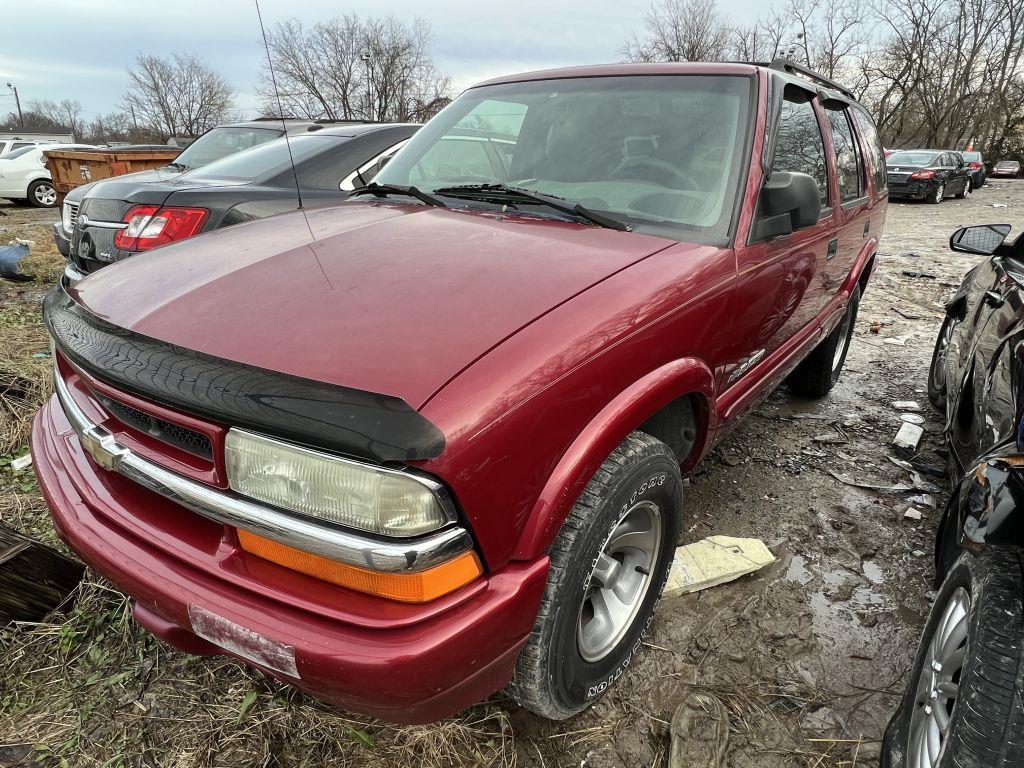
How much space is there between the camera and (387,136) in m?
4.75

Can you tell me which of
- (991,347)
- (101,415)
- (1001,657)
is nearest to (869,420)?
(991,347)

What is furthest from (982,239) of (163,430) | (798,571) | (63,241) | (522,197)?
(63,241)

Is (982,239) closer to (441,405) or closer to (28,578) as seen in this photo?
(441,405)

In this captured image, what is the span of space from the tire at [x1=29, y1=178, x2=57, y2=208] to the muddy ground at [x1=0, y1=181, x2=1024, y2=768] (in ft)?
46.3

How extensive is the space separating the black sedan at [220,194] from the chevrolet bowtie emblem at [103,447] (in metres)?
1.96

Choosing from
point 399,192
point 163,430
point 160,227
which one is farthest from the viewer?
point 160,227

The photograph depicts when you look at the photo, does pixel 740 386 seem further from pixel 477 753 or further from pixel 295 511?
pixel 295 511

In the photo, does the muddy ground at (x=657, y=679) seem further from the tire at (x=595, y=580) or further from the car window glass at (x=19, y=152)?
the car window glass at (x=19, y=152)

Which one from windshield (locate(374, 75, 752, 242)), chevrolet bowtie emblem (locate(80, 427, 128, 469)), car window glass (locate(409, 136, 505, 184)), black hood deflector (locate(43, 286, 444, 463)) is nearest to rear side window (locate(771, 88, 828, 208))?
windshield (locate(374, 75, 752, 242))

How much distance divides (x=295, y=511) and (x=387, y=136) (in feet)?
13.7

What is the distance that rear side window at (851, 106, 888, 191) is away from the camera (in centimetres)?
382

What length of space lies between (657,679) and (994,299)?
88.0 inches

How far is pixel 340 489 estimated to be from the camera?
120 centimetres

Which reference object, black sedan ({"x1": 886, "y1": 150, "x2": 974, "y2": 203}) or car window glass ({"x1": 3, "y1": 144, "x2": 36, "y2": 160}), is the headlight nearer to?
car window glass ({"x1": 3, "y1": 144, "x2": 36, "y2": 160})
